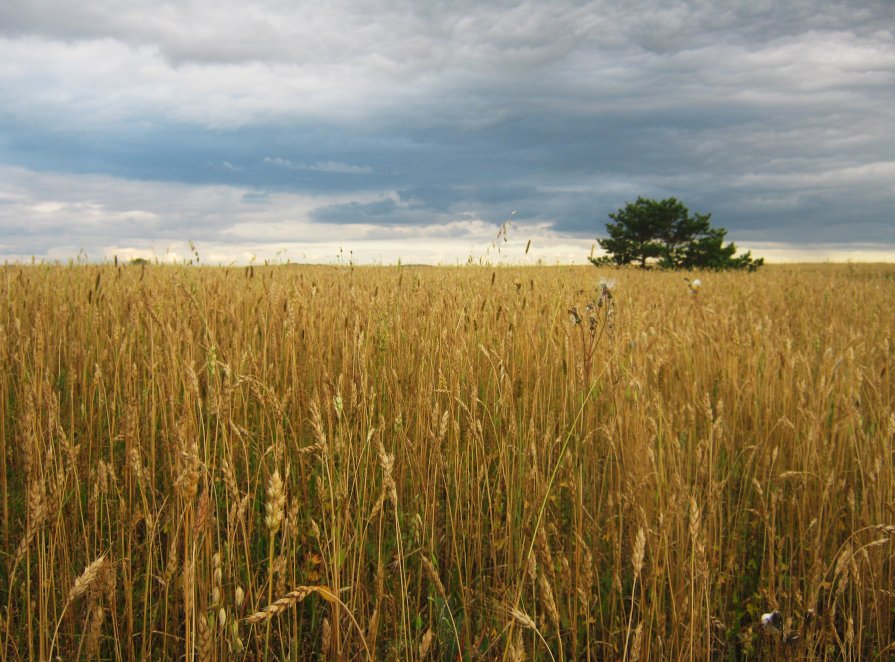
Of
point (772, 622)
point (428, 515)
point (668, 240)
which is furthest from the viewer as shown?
point (668, 240)

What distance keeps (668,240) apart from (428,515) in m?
21.3

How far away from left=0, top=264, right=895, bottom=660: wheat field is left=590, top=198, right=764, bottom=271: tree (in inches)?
722

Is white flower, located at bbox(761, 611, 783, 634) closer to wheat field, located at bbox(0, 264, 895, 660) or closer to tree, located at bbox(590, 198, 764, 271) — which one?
wheat field, located at bbox(0, 264, 895, 660)

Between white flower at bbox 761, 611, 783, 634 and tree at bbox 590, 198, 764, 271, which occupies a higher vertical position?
tree at bbox 590, 198, 764, 271

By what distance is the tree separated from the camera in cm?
2006

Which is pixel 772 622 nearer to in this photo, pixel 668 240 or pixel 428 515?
pixel 428 515

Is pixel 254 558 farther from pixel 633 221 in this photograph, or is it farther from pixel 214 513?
pixel 633 221

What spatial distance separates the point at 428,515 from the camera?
1835mm

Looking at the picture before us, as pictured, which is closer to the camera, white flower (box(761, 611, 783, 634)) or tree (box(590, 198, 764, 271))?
white flower (box(761, 611, 783, 634))

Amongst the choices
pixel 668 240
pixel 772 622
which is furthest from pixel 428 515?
pixel 668 240

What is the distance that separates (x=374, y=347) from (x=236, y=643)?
1.91 metres

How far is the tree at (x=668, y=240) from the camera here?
65.8 ft

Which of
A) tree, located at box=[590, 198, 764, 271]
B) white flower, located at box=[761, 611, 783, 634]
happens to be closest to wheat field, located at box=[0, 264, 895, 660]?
A: white flower, located at box=[761, 611, 783, 634]

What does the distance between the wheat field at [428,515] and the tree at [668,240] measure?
18.3 m
